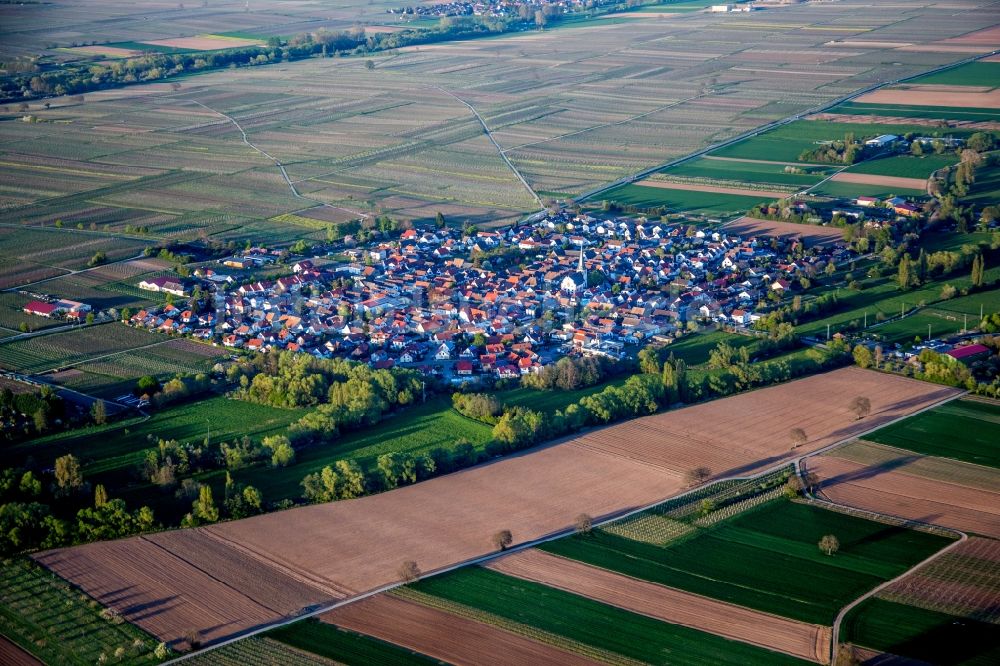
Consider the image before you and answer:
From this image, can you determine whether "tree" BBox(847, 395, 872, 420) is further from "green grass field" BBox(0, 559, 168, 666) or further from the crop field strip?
the crop field strip

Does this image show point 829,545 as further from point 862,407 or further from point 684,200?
point 684,200

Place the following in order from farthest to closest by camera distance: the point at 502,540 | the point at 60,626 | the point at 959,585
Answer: the point at 502,540 < the point at 959,585 < the point at 60,626

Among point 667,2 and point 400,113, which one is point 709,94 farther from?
point 667,2

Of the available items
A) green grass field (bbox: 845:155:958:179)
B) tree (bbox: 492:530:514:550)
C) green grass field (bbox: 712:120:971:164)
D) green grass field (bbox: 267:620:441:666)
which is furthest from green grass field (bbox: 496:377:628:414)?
green grass field (bbox: 712:120:971:164)

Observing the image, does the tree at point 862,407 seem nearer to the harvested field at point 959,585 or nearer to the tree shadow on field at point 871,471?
the tree shadow on field at point 871,471

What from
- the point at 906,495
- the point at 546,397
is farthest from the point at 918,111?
the point at 906,495

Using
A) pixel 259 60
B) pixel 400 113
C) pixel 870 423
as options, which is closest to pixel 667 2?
pixel 259 60
